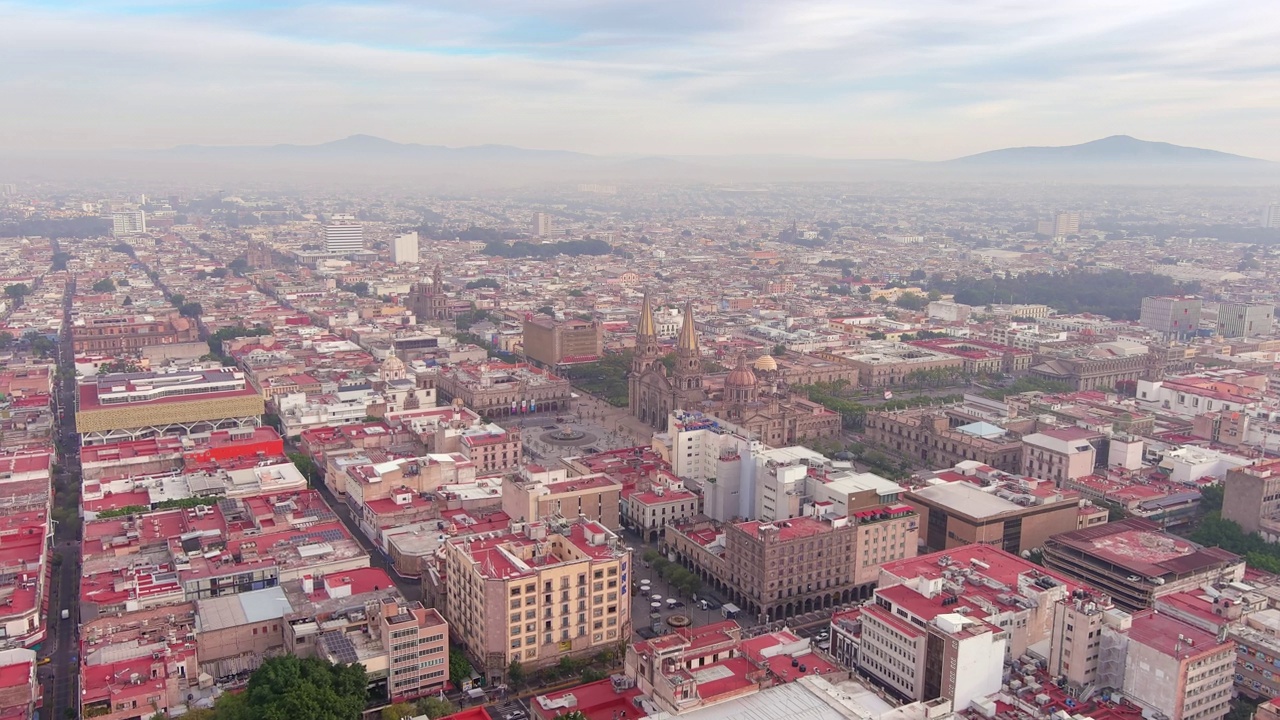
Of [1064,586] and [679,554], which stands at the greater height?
[1064,586]

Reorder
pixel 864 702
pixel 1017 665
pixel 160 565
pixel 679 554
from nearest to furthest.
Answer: pixel 864 702
pixel 1017 665
pixel 160 565
pixel 679 554

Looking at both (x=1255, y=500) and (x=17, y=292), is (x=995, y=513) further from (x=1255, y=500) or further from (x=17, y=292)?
(x=17, y=292)

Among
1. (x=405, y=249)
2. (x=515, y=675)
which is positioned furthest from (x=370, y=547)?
(x=405, y=249)

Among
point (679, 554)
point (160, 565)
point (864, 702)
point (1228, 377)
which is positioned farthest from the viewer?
point (1228, 377)

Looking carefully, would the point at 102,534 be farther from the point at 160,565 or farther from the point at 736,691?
the point at 736,691

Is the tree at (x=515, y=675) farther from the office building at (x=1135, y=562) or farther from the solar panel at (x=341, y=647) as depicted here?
the office building at (x=1135, y=562)

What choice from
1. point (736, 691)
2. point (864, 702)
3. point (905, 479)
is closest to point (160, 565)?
point (736, 691)

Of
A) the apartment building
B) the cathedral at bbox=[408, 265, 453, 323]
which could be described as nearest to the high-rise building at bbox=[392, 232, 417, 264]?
the cathedral at bbox=[408, 265, 453, 323]
